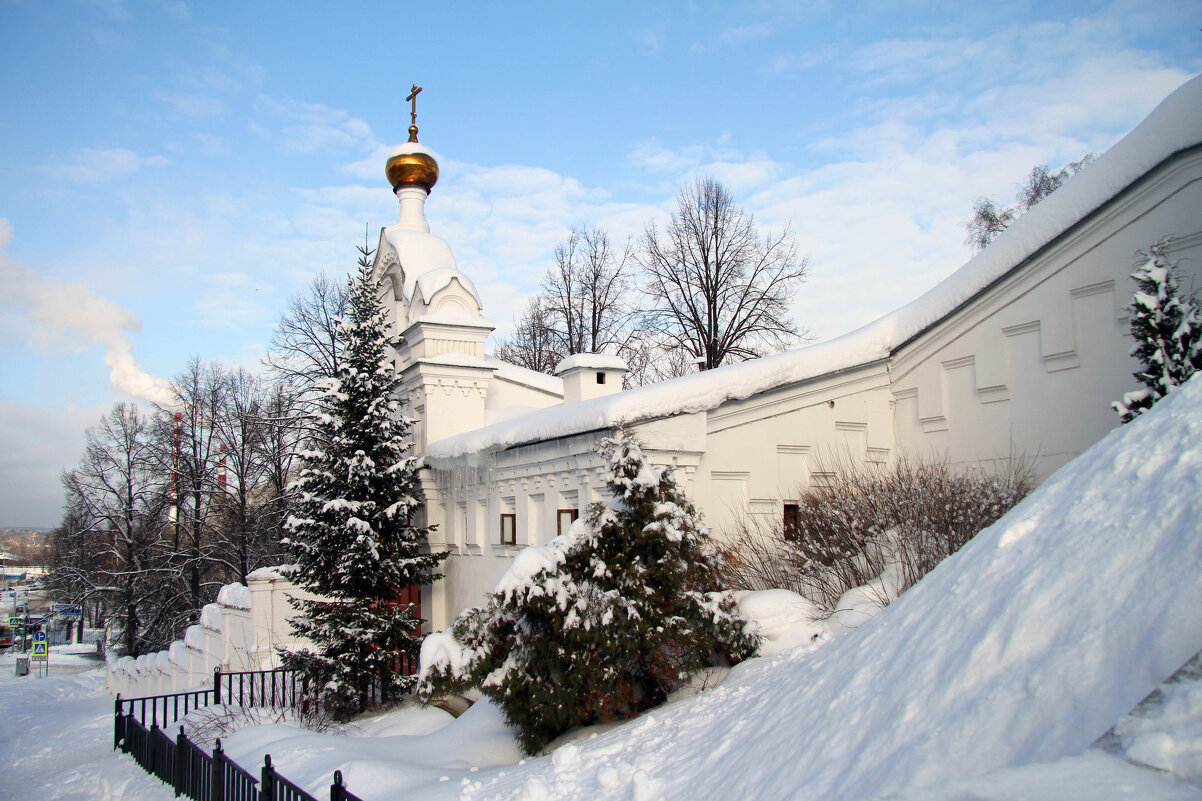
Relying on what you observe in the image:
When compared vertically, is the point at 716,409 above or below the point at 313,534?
above

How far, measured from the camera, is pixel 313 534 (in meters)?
12.2

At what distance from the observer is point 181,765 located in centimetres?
774

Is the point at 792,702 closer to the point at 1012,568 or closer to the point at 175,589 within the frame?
the point at 1012,568

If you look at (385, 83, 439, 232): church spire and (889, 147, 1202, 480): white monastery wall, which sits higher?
(385, 83, 439, 232): church spire

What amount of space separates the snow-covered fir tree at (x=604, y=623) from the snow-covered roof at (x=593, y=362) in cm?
550

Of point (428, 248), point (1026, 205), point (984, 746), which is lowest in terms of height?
point (984, 746)


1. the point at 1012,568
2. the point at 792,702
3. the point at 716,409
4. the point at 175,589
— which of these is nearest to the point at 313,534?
the point at 716,409

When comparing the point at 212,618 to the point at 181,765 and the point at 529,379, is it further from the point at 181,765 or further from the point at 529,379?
the point at 181,765

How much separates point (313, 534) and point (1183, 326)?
35.6 feet

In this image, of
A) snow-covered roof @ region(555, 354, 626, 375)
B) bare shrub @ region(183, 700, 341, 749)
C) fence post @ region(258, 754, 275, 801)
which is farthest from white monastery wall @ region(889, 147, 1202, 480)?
bare shrub @ region(183, 700, 341, 749)

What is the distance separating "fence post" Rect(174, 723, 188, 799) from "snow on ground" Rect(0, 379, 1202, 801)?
2412 mm

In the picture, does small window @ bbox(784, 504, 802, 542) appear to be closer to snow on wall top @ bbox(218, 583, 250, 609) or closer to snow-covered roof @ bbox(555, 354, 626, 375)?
snow-covered roof @ bbox(555, 354, 626, 375)

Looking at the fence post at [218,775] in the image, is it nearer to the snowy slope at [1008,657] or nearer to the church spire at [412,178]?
the snowy slope at [1008,657]

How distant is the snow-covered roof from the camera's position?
41.7ft
